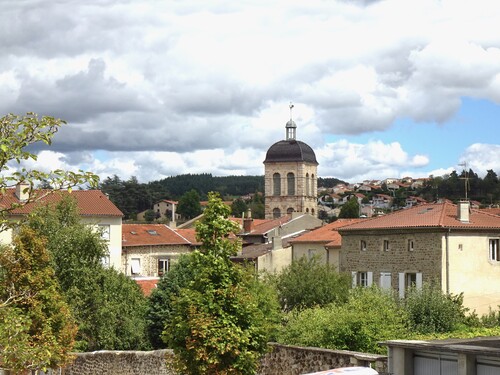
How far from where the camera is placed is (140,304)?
43.4 m

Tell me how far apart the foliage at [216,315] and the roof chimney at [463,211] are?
2459 cm

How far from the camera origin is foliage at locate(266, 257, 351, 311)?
4188cm

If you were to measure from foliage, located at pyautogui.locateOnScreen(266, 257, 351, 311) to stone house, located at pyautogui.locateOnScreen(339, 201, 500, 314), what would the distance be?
2684 mm

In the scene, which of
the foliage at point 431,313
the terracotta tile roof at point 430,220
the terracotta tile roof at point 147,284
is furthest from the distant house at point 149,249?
the foliage at point 431,313

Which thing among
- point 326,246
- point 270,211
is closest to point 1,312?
point 326,246

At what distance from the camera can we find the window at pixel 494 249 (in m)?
42.8

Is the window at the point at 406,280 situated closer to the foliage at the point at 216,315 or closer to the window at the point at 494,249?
the window at the point at 494,249

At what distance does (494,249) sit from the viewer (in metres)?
42.9

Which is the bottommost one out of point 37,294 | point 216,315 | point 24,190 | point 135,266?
point 216,315

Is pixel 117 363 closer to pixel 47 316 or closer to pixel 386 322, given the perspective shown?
pixel 47 316

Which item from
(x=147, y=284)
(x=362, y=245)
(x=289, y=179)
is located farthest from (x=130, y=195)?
(x=362, y=245)

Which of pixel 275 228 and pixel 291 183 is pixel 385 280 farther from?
pixel 291 183

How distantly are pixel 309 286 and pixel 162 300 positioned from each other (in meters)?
7.64

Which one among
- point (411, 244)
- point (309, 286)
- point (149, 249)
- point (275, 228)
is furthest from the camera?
point (275, 228)
